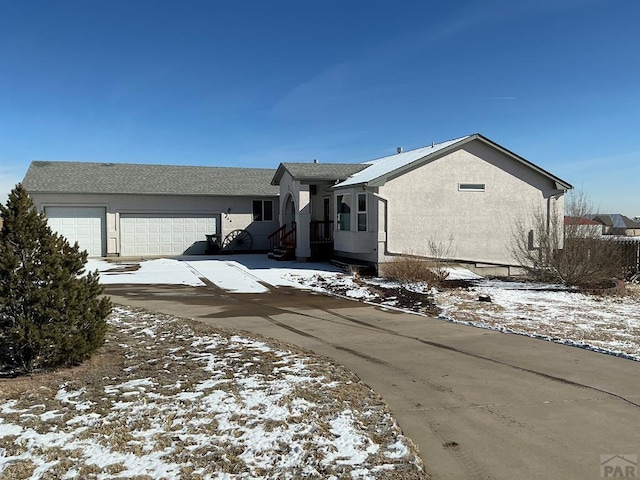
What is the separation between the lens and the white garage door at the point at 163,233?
84.0 feet

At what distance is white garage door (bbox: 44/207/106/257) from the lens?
80.1 ft

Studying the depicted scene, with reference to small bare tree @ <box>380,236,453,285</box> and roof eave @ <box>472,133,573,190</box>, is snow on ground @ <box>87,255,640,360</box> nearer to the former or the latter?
small bare tree @ <box>380,236,453,285</box>

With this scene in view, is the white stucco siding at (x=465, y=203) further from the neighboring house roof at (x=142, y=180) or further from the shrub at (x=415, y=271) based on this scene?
the neighboring house roof at (x=142, y=180)

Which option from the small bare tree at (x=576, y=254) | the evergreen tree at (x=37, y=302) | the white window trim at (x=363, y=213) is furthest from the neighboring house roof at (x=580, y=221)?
the evergreen tree at (x=37, y=302)

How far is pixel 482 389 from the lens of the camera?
565 cm

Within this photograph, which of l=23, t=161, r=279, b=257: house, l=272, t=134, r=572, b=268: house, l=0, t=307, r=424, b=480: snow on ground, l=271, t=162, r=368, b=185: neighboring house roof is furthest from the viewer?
l=23, t=161, r=279, b=257: house

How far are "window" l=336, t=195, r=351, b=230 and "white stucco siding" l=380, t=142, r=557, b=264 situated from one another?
2.23 m

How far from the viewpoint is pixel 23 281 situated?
6.06 m

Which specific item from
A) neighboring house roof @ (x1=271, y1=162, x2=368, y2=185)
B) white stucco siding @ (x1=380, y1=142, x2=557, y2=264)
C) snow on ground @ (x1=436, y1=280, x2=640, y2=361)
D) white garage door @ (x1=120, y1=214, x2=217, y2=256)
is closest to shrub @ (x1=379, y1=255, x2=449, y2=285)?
snow on ground @ (x1=436, y1=280, x2=640, y2=361)

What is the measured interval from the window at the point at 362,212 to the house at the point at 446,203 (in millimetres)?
36

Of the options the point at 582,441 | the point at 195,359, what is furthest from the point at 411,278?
the point at 582,441

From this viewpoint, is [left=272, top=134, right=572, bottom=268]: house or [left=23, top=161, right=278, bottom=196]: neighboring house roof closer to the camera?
[left=272, top=134, right=572, bottom=268]: house

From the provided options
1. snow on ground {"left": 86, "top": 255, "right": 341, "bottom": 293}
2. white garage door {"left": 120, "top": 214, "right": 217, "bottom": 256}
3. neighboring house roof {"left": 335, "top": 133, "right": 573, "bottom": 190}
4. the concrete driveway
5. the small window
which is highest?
neighboring house roof {"left": 335, "top": 133, "right": 573, "bottom": 190}

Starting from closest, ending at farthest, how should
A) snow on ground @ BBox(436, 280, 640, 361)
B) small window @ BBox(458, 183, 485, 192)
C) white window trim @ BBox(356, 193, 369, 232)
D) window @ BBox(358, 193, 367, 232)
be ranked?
1. snow on ground @ BBox(436, 280, 640, 361)
2. white window trim @ BBox(356, 193, 369, 232)
3. window @ BBox(358, 193, 367, 232)
4. small window @ BBox(458, 183, 485, 192)
